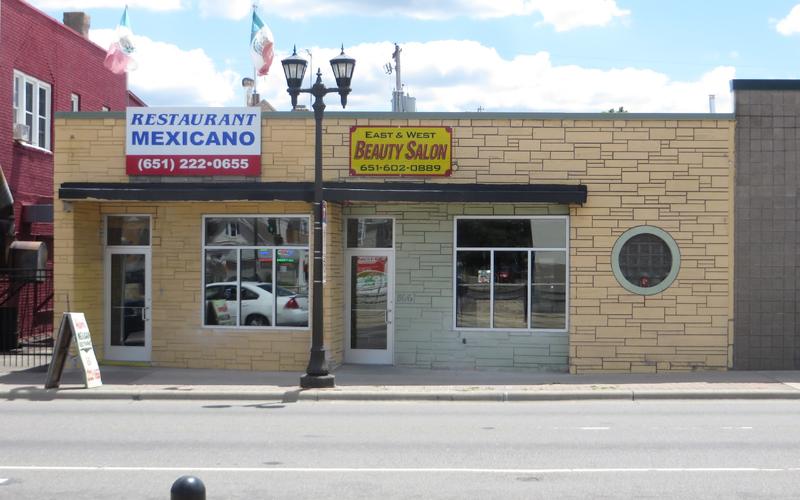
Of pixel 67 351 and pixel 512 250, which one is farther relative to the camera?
pixel 512 250

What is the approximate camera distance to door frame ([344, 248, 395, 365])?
1788cm

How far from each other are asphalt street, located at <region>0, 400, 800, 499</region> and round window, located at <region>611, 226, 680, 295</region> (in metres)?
3.24

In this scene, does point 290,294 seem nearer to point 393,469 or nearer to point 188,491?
point 393,469

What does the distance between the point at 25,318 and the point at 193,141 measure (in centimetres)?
739

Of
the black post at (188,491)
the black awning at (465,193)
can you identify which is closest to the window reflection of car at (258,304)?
the black awning at (465,193)

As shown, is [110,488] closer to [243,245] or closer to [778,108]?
[243,245]

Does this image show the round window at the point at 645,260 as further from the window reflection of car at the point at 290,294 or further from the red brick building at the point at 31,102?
the red brick building at the point at 31,102

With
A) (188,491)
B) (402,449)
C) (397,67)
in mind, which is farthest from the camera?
(397,67)

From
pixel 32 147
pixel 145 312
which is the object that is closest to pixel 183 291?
pixel 145 312

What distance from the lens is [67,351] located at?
15.3m

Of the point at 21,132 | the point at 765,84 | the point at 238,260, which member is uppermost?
the point at 765,84

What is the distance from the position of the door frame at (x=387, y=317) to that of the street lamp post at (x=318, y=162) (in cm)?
281

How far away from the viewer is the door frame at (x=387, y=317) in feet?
58.6

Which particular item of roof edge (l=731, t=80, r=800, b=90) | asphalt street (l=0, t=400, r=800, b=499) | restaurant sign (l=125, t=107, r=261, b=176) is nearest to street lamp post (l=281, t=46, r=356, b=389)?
asphalt street (l=0, t=400, r=800, b=499)
